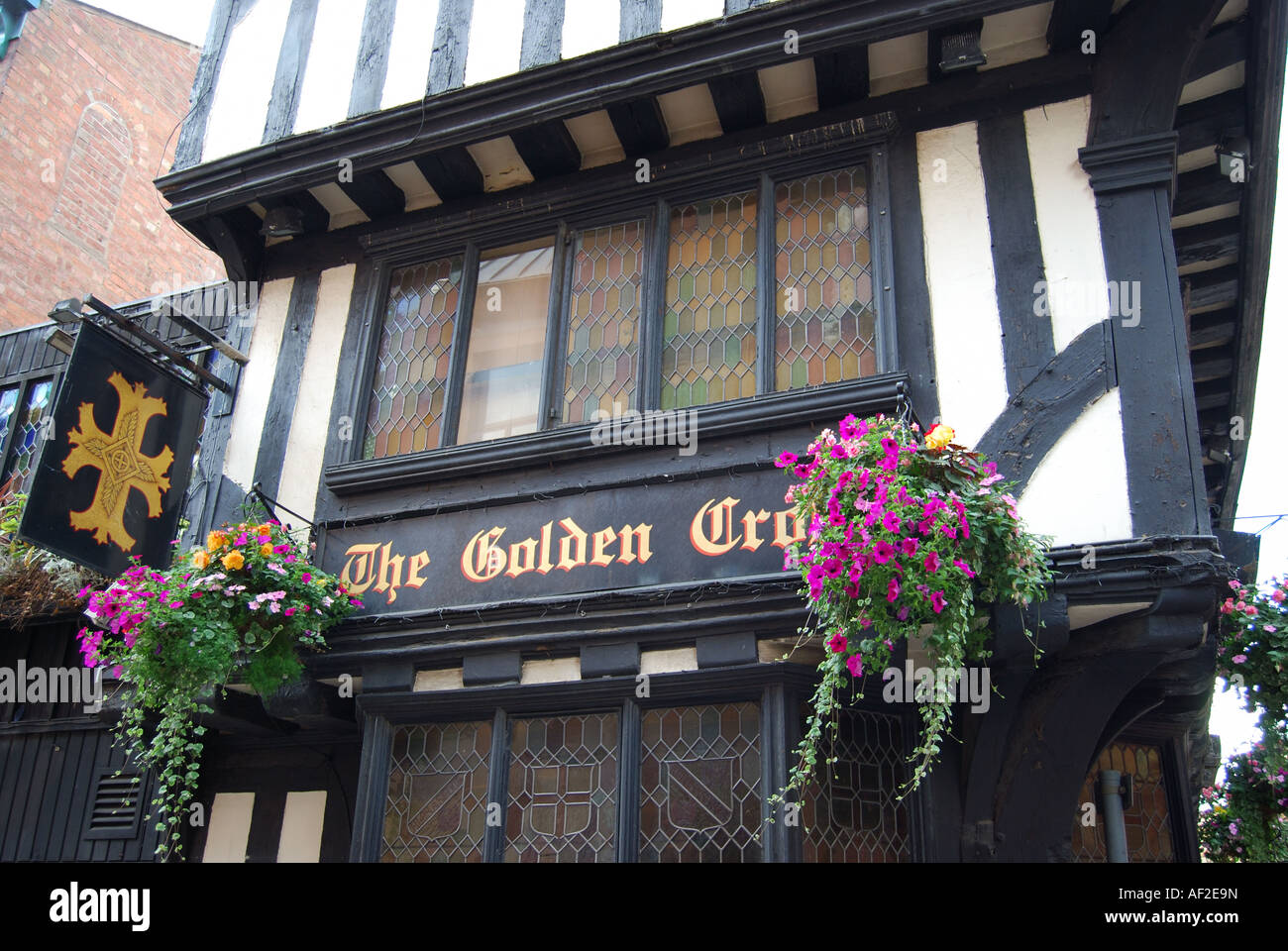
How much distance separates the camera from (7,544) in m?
8.03

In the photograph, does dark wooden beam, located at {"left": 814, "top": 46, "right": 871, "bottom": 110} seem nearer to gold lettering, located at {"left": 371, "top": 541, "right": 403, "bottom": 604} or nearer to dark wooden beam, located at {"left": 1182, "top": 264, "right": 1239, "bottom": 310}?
dark wooden beam, located at {"left": 1182, "top": 264, "right": 1239, "bottom": 310}

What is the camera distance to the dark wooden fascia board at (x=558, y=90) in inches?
243

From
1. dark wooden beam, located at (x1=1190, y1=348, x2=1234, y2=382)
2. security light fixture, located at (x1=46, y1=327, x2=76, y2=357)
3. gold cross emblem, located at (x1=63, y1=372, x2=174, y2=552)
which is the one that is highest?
dark wooden beam, located at (x1=1190, y1=348, x2=1234, y2=382)

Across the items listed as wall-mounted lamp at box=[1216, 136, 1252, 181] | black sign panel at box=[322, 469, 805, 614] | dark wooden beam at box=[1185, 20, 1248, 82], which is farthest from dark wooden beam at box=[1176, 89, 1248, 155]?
black sign panel at box=[322, 469, 805, 614]

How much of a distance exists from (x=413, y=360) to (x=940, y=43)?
3711 millimetres

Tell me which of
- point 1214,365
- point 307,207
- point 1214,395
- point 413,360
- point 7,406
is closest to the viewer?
point 413,360

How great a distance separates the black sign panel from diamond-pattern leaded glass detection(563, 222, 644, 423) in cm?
66

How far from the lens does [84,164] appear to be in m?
14.1

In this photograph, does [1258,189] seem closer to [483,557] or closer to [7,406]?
[483,557]

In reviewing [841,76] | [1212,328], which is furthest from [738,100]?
[1212,328]

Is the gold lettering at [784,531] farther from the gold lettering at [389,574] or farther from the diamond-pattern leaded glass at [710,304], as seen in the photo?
the gold lettering at [389,574]

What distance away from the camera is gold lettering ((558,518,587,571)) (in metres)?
6.20

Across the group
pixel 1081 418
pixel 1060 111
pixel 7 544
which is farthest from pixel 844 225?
pixel 7 544
